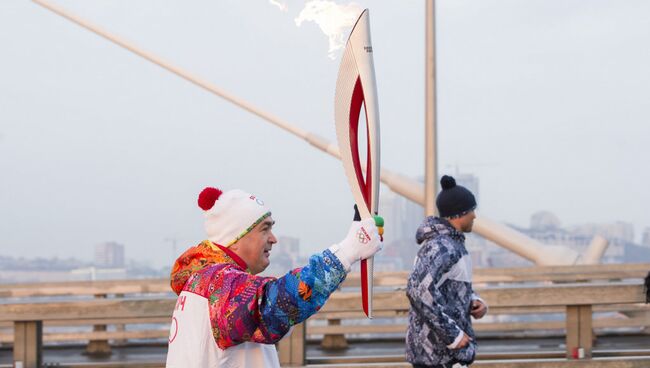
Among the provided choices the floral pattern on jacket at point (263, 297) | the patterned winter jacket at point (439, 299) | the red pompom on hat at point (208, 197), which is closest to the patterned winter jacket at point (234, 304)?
the floral pattern on jacket at point (263, 297)

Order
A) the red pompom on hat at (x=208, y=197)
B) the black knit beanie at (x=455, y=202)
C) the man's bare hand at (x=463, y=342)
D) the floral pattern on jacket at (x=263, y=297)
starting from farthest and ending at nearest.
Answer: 1. the black knit beanie at (x=455, y=202)
2. the man's bare hand at (x=463, y=342)
3. the red pompom on hat at (x=208, y=197)
4. the floral pattern on jacket at (x=263, y=297)

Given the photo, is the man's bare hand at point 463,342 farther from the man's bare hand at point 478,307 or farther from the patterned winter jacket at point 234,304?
the patterned winter jacket at point 234,304

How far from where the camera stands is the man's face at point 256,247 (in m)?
4.22

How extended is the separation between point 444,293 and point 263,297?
3318 mm

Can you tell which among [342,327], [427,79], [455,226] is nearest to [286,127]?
[427,79]

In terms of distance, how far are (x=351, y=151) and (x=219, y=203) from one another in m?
0.53

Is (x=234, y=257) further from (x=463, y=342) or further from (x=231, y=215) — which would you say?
(x=463, y=342)

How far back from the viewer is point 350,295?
9.41 metres

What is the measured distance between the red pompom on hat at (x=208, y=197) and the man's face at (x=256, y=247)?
0.21 meters

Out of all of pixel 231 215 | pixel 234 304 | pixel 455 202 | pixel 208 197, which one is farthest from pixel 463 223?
pixel 234 304

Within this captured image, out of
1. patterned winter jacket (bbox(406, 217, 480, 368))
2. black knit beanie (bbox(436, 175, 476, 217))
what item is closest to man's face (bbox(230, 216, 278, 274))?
patterned winter jacket (bbox(406, 217, 480, 368))

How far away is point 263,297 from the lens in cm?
377

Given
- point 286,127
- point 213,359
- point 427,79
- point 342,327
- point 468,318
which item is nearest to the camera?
point 213,359

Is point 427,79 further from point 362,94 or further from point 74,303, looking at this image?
point 362,94
